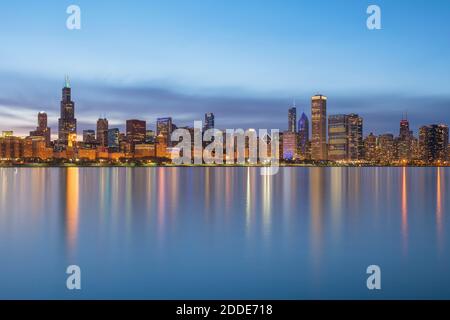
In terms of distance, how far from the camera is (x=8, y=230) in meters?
24.3

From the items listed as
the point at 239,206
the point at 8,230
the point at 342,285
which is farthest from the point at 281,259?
the point at 239,206

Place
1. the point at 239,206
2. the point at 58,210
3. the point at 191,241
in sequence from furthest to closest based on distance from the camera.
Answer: the point at 239,206 < the point at 58,210 < the point at 191,241

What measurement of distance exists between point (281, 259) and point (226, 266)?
8.08 ft

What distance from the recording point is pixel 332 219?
28.2 m

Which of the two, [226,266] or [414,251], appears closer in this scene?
[226,266]

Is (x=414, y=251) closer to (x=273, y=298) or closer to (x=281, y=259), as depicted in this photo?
(x=281, y=259)

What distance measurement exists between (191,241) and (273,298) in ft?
28.0

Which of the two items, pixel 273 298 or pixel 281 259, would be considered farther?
pixel 281 259
